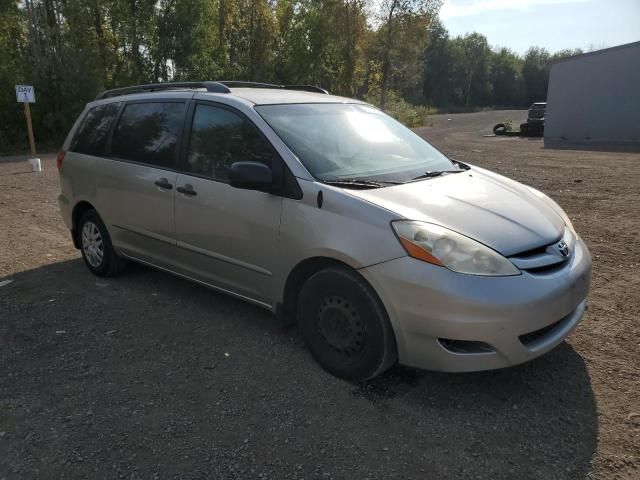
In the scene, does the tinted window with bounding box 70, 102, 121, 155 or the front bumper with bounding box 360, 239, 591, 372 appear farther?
the tinted window with bounding box 70, 102, 121, 155

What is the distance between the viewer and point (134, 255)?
4766mm

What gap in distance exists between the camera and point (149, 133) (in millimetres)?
4523

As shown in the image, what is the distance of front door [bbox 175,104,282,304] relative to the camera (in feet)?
11.7

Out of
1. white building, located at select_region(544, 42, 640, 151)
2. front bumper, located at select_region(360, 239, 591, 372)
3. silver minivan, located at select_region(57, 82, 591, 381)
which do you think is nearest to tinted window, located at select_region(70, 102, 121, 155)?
silver minivan, located at select_region(57, 82, 591, 381)

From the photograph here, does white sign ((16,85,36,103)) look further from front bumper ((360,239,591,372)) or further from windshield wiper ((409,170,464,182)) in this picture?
front bumper ((360,239,591,372))

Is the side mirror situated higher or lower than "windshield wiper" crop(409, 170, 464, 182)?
higher

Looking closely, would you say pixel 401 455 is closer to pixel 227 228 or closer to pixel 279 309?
pixel 279 309

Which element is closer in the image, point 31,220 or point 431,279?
point 431,279

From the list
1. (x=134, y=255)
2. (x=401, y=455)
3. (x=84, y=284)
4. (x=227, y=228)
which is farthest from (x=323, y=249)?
(x=84, y=284)

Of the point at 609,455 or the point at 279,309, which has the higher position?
the point at 279,309

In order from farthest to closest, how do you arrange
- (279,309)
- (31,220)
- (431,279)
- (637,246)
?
(31,220), (637,246), (279,309), (431,279)

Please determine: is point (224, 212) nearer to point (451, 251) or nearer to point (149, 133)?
point (149, 133)

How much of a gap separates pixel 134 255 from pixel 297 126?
6.86 ft

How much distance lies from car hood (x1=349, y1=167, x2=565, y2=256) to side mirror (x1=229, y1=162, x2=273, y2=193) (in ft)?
1.94
